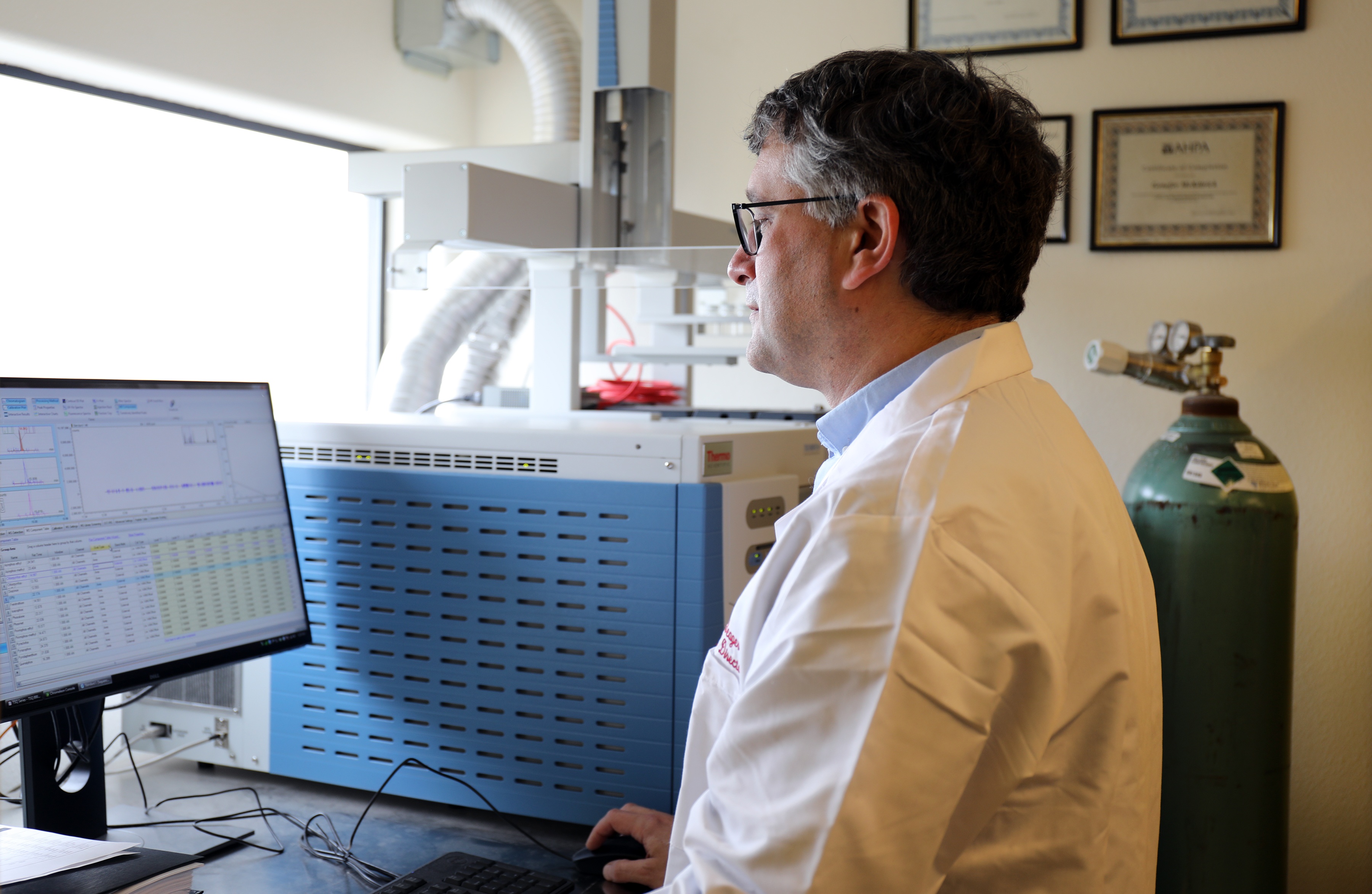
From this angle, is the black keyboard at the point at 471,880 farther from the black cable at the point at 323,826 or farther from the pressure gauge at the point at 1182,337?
the pressure gauge at the point at 1182,337

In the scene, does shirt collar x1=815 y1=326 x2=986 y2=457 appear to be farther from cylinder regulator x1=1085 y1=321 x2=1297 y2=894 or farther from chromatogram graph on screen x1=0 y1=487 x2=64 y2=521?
cylinder regulator x1=1085 y1=321 x2=1297 y2=894

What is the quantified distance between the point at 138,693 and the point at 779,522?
1.08 m

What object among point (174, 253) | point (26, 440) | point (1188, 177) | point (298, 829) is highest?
point (1188, 177)

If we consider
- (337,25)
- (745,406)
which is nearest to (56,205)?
(337,25)

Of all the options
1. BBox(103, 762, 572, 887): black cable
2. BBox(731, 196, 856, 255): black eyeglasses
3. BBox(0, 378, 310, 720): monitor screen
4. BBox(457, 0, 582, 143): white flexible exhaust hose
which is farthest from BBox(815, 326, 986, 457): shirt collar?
BBox(457, 0, 582, 143): white flexible exhaust hose

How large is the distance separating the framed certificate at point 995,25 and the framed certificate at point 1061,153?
17 cm

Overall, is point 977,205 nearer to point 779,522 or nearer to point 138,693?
point 779,522

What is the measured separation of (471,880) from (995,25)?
2.23 meters

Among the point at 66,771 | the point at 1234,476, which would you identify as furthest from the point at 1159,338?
the point at 66,771

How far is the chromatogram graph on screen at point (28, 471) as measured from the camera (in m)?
1.03

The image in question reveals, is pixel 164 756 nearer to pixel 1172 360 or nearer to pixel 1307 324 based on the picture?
pixel 1172 360

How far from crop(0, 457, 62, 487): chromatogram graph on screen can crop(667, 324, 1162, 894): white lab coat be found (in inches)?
28.9

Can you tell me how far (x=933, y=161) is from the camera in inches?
32.2

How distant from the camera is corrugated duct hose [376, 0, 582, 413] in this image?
1870 mm
